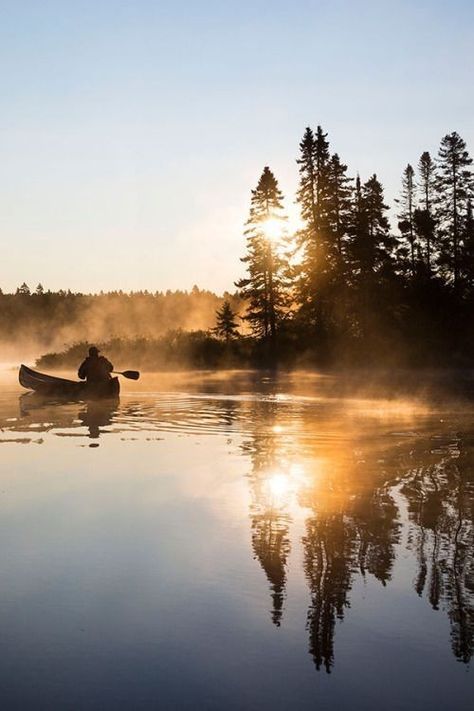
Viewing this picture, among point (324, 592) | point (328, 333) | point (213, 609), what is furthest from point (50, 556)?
point (328, 333)

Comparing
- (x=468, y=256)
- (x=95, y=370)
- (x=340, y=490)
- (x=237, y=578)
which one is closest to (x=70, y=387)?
(x=95, y=370)

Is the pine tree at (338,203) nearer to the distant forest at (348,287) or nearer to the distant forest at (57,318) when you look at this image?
the distant forest at (348,287)

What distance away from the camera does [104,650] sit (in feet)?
19.8

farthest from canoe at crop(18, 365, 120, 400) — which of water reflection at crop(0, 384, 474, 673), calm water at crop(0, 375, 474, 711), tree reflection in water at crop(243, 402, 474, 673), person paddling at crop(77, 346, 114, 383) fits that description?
Result: calm water at crop(0, 375, 474, 711)

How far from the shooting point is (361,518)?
1029 cm

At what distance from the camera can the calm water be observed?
18.0 feet

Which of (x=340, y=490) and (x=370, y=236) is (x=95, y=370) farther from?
(x=370, y=236)

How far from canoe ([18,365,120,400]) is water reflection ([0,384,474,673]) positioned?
345 centimetres

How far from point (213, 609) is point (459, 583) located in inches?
92.1

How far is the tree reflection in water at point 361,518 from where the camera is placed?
7.06 m

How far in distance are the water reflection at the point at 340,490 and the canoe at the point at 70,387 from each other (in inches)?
136

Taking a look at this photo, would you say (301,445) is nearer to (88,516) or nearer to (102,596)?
(88,516)

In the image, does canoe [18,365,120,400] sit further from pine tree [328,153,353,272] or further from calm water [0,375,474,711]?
pine tree [328,153,353,272]

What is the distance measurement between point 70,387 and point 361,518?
75.2 feet
